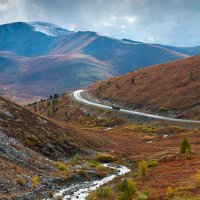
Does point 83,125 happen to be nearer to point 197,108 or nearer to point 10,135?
point 197,108

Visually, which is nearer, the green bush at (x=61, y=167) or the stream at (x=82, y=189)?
the stream at (x=82, y=189)

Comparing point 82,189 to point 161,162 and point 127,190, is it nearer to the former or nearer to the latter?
point 127,190

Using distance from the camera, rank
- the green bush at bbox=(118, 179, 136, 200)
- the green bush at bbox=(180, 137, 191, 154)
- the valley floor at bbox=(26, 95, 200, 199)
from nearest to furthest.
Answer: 1. the green bush at bbox=(118, 179, 136, 200)
2. the valley floor at bbox=(26, 95, 200, 199)
3. the green bush at bbox=(180, 137, 191, 154)

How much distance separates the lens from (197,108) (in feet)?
537

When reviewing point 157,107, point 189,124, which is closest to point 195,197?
point 189,124

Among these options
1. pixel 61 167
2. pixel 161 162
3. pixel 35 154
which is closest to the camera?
pixel 61 167

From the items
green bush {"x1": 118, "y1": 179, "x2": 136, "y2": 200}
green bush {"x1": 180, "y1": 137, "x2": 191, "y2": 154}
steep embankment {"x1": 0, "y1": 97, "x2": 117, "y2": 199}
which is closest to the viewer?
green bush {"x1": 118, "y1": 179, "x2": 136, "y2": 200}

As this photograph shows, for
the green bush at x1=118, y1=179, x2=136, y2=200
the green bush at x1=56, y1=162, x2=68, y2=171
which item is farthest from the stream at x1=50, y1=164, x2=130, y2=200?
the green bush at x1=118, y1=179, x2=136, y2=200

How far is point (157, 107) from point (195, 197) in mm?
151109

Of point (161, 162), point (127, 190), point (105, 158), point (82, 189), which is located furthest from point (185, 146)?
point (127, 190)

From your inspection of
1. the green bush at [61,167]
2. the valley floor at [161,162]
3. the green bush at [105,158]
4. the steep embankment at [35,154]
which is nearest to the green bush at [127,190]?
the valley floor at [161,162]

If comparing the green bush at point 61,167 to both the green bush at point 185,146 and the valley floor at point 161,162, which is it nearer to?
the valley floor at point 161,162

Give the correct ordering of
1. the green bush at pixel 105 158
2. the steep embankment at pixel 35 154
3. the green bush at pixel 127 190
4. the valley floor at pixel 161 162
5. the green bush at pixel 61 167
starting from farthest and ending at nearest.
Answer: the green bush at pixel 105 158 → the green bush at pixel 61 167 → the steep embankment at pixel 35 154 → the valley floor at pixel 161 162 → the green bush at pixel 127 190

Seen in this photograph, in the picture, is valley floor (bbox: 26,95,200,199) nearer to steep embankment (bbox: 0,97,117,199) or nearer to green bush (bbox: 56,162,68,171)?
steep embankment (bbox: 0,97,117,199)
